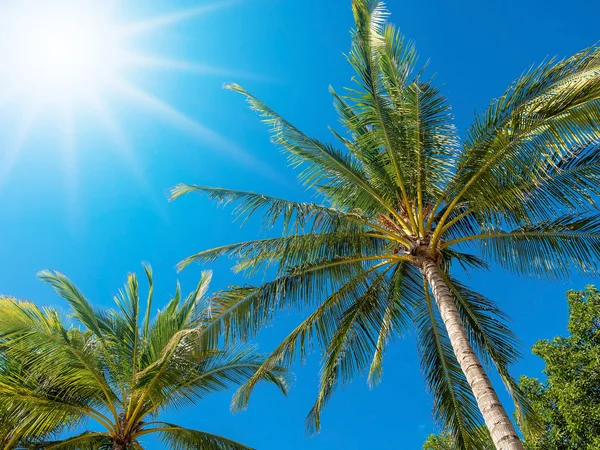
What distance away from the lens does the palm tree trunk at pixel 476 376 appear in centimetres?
538

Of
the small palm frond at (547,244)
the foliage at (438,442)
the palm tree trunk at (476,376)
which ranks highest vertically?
the foliage at (438,442)

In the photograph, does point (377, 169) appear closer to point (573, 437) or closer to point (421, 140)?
point (421, 140)

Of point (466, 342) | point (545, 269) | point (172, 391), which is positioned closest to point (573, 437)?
point (545, 269)

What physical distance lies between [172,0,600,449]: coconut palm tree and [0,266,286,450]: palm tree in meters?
1.12

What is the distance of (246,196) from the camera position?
877cm

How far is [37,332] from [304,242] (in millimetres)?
4804

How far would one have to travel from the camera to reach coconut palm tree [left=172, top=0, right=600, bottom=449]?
A: 756 cm

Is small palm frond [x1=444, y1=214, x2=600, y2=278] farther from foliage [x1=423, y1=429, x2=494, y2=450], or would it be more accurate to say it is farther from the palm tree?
foliage [x1=423, y1=429, x2=494, y2=450]

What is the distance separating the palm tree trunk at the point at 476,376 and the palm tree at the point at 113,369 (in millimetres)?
3731

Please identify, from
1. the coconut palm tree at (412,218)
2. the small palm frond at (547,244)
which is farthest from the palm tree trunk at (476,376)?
the small palm frond at (547,244)

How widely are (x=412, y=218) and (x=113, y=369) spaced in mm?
6401

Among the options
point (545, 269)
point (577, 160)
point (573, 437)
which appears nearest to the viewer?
point (577, 160)

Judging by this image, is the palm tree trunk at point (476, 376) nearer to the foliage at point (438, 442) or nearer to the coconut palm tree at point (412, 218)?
the coconut palm tree at point (412, 218)

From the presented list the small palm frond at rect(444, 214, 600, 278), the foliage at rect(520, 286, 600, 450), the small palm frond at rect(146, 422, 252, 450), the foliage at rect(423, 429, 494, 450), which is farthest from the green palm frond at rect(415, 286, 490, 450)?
the foliage at rect(423, 429, 494, 450)
